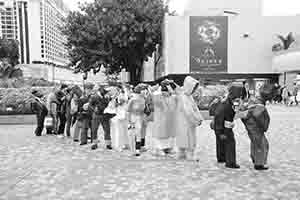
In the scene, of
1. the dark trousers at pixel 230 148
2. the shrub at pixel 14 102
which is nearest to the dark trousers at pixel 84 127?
the dark trousers at pixel 230 148

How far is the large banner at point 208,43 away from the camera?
28156mm

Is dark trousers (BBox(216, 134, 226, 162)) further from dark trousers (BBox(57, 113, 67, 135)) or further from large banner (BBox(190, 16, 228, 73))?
large banner (BBox(190, 16, 228, 73))

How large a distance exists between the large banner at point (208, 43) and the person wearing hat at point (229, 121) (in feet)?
78.4

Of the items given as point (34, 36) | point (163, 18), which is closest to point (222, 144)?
point (163, 18)

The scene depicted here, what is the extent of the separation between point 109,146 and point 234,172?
3300 mm

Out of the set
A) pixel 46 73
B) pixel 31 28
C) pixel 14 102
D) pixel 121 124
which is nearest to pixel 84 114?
pixel 121 124

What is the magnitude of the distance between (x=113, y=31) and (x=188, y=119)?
777 inches

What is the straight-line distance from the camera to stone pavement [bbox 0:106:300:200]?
4.12 m

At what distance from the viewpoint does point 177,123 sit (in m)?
6.09

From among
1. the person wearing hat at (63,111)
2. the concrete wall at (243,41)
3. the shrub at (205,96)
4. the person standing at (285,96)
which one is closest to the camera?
the person wearing hat at (63,111)

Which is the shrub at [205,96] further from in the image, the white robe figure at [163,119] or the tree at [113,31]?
the tree at [113,31]

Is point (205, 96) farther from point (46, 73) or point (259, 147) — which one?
point (46, 73)

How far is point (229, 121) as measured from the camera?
5316mm

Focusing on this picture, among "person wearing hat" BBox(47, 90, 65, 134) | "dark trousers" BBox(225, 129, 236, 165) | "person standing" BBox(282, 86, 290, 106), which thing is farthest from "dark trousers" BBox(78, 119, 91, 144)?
"person standing" BBox(282, 86, 290, 106)
